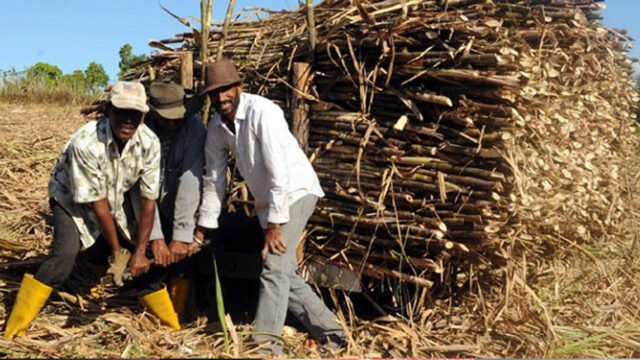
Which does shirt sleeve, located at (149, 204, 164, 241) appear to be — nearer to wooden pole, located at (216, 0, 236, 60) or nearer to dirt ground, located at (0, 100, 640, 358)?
dirt ground, located at (0, 100, 640, 358)

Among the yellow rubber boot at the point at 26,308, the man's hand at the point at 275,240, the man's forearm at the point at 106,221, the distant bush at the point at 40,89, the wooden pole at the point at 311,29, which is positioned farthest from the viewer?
the distant bush at the point at 40,89

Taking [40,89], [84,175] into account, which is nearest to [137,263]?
[84,175]

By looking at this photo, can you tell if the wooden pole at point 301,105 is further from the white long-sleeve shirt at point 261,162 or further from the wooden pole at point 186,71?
the wooden pole at point 186,71

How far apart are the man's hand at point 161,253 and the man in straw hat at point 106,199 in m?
0.09

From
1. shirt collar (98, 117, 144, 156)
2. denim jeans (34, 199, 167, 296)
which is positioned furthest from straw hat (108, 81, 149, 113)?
denim jeans (34, 199, 167, 296)

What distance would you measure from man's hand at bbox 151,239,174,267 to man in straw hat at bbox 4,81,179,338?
9 cm

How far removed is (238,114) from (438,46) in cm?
126

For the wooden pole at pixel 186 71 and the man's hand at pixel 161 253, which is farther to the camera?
the wooden pole at pixel 186 71

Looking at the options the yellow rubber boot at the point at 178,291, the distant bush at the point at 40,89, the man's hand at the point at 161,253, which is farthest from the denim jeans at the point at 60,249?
the distant bush at the point at 40,89

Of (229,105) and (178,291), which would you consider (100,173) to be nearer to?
(229,105)

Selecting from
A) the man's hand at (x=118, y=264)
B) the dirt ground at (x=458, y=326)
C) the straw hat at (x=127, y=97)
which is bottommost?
the dirt ground at (x=458, y=326)

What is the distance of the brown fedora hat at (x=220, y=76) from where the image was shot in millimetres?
3625

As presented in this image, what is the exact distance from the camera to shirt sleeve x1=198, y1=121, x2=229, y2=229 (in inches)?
156

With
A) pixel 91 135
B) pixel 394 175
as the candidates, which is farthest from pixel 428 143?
pixel 91 135
